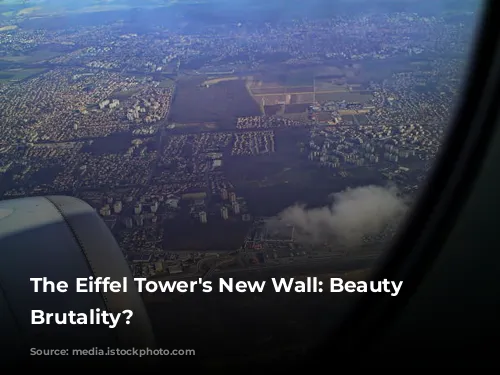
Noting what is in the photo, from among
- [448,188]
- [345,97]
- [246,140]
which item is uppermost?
[448,188]

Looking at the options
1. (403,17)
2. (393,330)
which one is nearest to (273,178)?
(393,330)

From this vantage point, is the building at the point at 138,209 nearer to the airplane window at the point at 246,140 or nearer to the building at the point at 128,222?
the airplane window at the point at 246,140

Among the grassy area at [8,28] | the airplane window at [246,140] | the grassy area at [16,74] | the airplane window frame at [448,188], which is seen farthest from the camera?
the grassy area at [8,28]

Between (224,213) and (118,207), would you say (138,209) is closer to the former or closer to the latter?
(118,207)

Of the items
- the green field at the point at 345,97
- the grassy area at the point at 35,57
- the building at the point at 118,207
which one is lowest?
the building at the point at 118,207

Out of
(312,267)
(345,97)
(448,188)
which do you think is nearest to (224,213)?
(312,267)

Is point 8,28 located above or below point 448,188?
below

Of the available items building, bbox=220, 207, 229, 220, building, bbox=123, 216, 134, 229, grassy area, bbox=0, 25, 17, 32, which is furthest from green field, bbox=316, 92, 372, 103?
grassy area, bbox=0, 25, 17, 32

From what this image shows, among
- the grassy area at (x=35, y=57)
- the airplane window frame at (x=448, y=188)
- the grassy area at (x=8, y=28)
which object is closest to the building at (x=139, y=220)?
the airplane window frame at (x=448, y=188)
